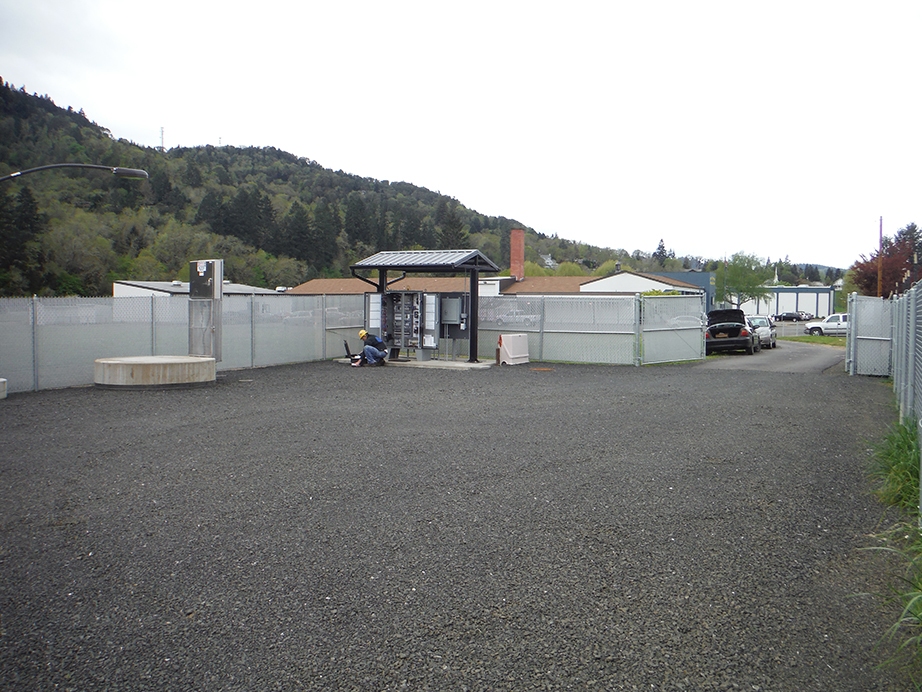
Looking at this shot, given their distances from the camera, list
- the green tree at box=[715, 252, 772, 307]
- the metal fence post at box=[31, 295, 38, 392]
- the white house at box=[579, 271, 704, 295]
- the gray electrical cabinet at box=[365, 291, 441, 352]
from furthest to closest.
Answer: the green tree at box=[715, 252, 772, 307]
the white house at box=[579, 271, 704, 295]
the gray electrical cabinet at box=[365, 291, 441, 352]
the metal fence post at box=[31, 295, 38, 392]

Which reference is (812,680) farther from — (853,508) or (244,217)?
(244,217)

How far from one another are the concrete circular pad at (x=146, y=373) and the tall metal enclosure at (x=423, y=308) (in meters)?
6.99

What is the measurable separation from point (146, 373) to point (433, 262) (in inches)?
350

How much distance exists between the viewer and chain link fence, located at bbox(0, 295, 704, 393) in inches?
654

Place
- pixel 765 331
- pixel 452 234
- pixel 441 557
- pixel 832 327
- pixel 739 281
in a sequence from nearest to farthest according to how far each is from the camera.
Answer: pixel 441 557
pixel 765 331
pixel 832 327
pixel 739 281
pixel 452 234

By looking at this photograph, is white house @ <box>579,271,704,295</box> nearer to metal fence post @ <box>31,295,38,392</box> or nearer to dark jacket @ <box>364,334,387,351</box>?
dark jacket @ <box>364,334,387,351</box>

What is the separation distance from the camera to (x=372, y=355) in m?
22.0

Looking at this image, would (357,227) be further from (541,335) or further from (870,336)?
(870,336)

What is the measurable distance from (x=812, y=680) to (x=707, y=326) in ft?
83.5

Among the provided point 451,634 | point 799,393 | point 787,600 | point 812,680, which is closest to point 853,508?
point 787,600

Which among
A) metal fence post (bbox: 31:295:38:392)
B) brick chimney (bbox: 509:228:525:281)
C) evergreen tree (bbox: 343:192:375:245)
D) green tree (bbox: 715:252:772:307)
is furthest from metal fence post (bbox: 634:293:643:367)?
evergreen tree (bbox: 343:192:375:245)

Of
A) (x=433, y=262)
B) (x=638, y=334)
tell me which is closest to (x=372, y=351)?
(x=433, y=262)

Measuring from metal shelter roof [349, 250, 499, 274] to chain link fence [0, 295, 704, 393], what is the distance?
6.43 feet

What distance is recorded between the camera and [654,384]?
17.5m
